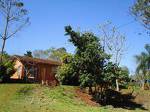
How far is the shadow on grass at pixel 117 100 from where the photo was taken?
37.4 meters

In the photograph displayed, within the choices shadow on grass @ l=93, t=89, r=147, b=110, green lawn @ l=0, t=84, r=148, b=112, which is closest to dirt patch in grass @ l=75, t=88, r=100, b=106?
green lawn @ l=0, t=84, r=148, b=112

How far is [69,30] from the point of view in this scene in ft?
120

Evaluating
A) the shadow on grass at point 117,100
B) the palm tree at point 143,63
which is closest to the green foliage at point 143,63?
the palm tree at point 143,63

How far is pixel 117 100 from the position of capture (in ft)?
131

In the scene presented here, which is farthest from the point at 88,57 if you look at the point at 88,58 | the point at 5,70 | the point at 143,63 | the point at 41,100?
the point at 143,63

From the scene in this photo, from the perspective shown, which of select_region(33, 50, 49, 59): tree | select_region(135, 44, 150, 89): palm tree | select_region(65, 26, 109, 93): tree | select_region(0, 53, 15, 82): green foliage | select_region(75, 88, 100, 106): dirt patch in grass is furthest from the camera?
select_region(33, 50, 49, 59): tree

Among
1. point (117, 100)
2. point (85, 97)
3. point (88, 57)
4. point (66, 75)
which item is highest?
point (88, 57)

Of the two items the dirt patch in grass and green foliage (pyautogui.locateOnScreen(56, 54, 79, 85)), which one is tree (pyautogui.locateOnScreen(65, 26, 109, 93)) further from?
green foliage (pyautogui.locateOnScreen(56, 54, 79, 85))

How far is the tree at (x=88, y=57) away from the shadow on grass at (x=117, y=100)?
2.33m

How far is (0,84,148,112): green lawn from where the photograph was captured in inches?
1049

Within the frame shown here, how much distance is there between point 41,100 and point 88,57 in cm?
809

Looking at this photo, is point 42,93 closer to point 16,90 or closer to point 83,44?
point 16,90

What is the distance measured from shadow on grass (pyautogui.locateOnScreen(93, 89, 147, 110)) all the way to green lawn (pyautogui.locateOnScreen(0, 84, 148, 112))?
3352 millimetres

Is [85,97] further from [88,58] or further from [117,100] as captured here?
[117,100]
